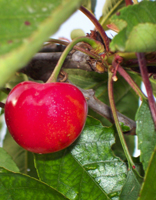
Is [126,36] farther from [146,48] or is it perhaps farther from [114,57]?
[114,57]

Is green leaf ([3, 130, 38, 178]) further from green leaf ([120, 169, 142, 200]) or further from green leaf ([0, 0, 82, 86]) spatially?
green leaf ([0, 0, 82, 86])

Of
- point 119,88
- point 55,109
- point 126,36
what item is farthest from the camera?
point 119,88

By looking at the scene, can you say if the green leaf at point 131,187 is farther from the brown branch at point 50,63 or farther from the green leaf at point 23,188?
the brown branch at point 50,63

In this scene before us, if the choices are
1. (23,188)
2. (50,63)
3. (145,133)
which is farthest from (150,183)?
(50,63)

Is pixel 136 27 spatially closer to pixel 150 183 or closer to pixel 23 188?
pixel 150 183

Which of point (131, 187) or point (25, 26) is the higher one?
point (25, 26)

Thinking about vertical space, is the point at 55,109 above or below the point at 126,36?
below

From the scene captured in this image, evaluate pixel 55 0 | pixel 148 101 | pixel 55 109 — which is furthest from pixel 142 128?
pixel 55 0
